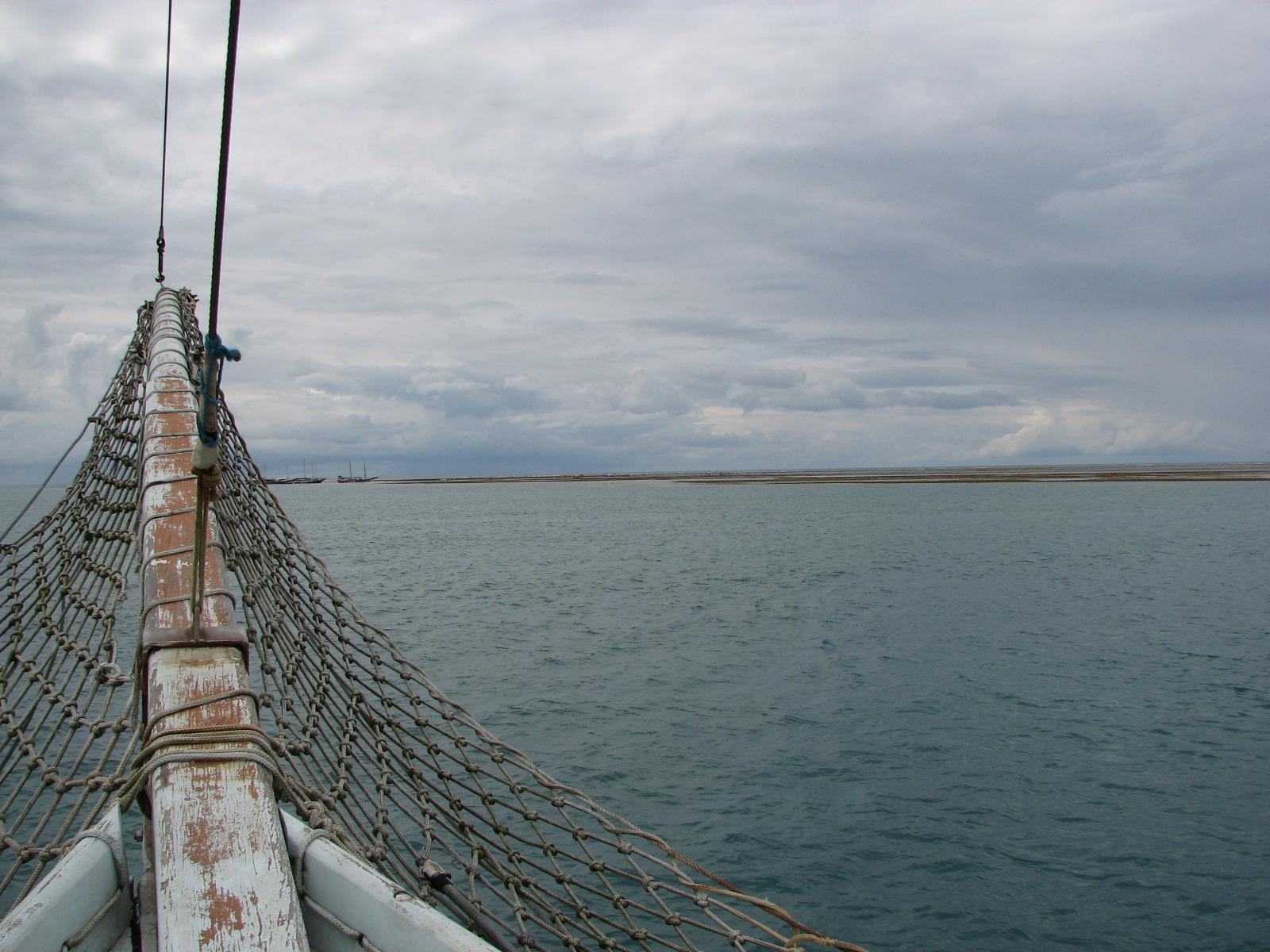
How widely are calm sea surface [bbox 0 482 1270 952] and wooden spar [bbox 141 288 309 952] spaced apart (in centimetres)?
818

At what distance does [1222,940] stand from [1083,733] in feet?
24.4

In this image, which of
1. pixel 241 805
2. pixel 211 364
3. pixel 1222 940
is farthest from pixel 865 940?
pixel 211 364

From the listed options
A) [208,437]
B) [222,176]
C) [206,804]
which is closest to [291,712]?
[206,804]

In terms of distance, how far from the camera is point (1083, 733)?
16516 mm

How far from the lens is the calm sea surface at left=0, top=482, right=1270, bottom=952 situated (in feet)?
34.8

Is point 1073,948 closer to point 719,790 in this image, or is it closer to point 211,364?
point 719,790

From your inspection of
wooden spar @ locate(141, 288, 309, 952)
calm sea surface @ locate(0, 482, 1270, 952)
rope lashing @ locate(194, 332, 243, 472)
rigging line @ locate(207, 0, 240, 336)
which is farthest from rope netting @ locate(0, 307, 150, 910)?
calm sea surface @ locate(0, 482, 1270, 952)

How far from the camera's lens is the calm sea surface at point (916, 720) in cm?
1059

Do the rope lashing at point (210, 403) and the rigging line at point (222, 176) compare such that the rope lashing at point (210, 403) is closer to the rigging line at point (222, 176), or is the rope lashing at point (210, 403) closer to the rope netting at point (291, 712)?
the rigging line at point (222, 176)

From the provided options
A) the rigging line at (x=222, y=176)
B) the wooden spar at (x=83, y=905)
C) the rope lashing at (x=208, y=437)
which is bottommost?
the wooden spar at (x=83, y=905)

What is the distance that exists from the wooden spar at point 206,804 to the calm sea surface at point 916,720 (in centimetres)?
818

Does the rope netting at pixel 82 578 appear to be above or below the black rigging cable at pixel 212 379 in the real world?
below

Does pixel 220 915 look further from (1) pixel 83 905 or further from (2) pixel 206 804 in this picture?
(1) pixel 83 905

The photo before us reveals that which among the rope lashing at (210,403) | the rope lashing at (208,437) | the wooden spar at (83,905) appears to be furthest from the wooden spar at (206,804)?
the rope lashing at (210,403)
